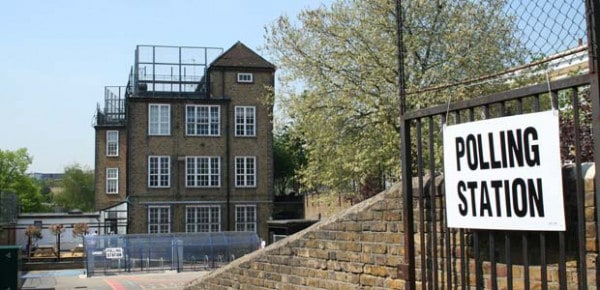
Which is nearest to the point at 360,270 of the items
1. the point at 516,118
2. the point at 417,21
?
the point at 516,118

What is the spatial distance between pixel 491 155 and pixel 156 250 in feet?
92.3

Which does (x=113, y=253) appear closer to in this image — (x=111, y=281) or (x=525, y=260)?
(x=111, y=281)

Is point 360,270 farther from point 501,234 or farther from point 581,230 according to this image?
point 581,230

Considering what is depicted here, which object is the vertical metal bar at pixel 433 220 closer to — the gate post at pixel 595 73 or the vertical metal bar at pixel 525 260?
the vertical metal bar at pixel 525 260

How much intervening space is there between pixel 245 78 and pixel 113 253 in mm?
18064

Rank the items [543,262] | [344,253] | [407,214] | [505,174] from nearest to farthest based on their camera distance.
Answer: [543,262] → [505,174] → [407,214] → [344,253]

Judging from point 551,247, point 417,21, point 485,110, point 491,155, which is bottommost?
point 551,247

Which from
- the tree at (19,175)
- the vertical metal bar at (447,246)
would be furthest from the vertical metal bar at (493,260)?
the tree at (19,175)

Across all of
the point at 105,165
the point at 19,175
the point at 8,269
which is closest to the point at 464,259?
the point at 8,269

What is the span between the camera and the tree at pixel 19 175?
266ft

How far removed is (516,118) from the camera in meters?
4.11

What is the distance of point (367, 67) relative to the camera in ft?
68.5

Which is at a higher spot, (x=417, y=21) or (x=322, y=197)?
(x=417, y=21)

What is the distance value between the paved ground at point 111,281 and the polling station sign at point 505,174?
18.3 m
